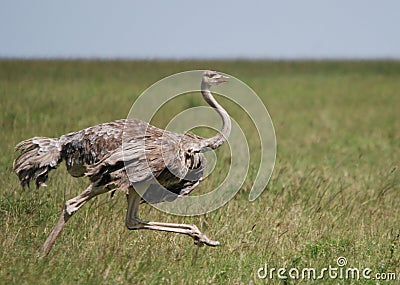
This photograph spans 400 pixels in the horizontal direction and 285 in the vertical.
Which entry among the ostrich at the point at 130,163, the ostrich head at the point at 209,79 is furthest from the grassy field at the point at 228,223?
the ostrich head at the point at 209,79

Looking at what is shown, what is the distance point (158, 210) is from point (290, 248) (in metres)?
1.53

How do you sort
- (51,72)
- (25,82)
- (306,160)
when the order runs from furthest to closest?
(51,72) → (25,82) → (306,160)

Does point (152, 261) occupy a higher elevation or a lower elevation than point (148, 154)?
lower

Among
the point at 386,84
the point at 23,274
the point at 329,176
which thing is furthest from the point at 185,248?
the point at 386,84

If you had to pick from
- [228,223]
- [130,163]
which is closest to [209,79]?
[130,163]

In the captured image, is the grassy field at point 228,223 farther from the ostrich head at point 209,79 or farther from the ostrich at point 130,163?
the ostrich head at point 209,79

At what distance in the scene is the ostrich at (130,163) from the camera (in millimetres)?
6285

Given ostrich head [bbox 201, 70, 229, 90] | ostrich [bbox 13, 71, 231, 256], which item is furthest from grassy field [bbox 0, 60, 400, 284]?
ostrich head [bbox 201, 70, 229, 90]

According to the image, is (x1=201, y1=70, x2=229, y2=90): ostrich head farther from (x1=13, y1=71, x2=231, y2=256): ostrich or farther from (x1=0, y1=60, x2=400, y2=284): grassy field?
(x1=0, y1=60, x2=400, y2=284): grassy field

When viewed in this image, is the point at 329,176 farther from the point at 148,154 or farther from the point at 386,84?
the point at 386,84

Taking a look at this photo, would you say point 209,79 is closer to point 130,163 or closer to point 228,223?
point 130,163

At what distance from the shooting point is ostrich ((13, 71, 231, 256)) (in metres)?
6.29

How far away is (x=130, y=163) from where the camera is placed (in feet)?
20.6

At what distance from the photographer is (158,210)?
25.3 feet
